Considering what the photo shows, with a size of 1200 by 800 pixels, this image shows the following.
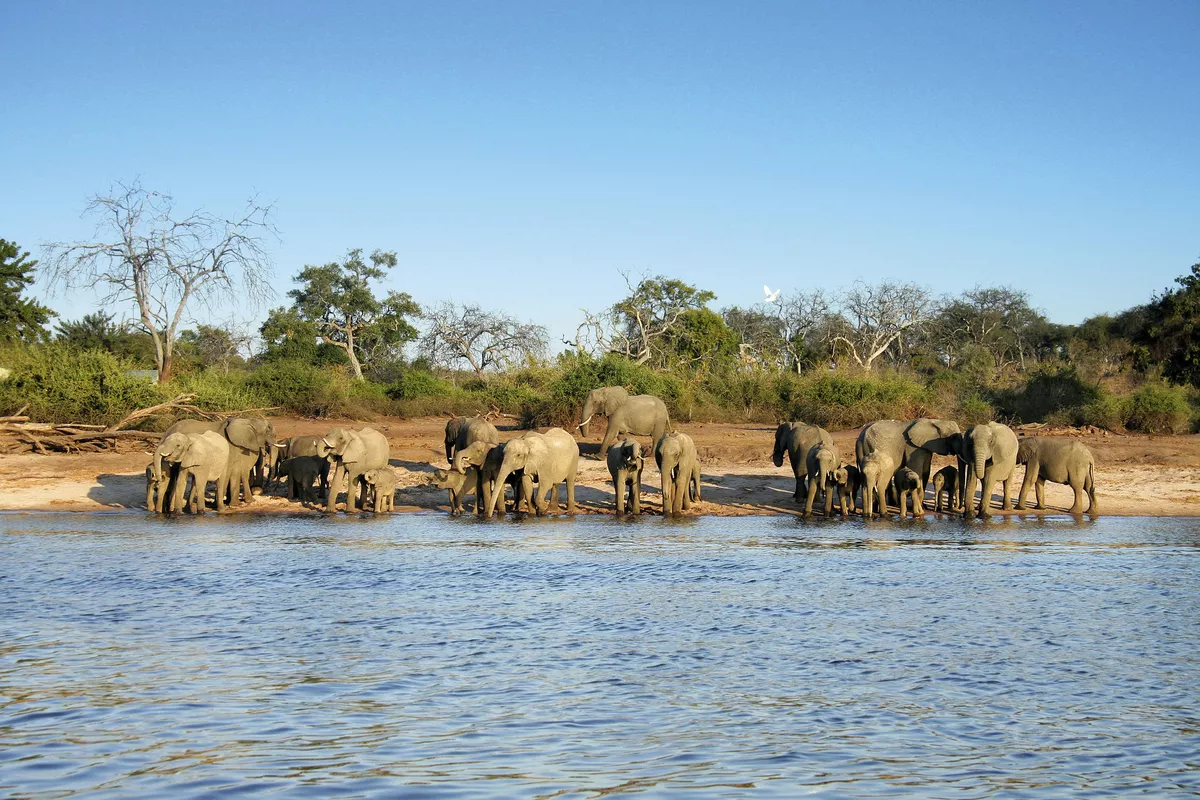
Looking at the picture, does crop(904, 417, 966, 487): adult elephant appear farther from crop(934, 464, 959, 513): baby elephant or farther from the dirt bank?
the dirt bank

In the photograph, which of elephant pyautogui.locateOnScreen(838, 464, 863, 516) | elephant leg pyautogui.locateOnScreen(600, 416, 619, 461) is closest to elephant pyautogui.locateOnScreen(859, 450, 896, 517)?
elephant pyautogui.locateOnScreen(838, 464, 863, 516)

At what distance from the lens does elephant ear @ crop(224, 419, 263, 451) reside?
21677mm

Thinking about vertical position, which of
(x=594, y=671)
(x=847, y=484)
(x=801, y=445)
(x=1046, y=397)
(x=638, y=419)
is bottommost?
(x=594, y=671)

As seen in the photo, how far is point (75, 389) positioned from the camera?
Answer: 88.2 ft

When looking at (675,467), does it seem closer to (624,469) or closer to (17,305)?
(624,469)

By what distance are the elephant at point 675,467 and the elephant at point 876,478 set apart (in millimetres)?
2864

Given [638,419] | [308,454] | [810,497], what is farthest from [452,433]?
[810,497]

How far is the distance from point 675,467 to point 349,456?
553cm

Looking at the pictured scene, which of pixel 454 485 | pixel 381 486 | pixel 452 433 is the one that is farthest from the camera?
pixel 452 433

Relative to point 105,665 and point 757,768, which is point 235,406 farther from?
point 757,768

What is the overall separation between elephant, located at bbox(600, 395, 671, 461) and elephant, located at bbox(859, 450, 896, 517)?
6.83m

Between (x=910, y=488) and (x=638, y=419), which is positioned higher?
(x=638, y=419)

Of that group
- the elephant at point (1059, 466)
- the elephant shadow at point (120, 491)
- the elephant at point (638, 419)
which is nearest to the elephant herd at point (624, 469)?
the elephant at point (1059, 466)

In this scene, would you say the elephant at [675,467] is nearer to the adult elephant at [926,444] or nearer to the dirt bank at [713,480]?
the dirt bank at [713,480]
